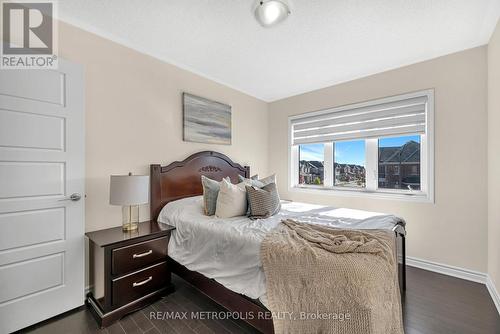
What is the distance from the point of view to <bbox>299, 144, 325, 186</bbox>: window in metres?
3.61

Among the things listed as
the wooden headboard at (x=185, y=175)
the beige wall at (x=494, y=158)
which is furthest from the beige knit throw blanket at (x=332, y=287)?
the wooden headboard at (x=185, y=175)

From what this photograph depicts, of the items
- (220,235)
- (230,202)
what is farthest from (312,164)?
(220,235)

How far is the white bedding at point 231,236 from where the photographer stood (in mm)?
1484

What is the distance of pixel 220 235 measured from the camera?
173 centimetres

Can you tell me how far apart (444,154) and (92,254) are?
12.4 ft

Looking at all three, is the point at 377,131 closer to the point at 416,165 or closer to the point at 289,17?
the point at 416,165

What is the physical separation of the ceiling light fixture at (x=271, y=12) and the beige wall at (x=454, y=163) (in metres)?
1.82

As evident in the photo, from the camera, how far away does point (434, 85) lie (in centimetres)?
251

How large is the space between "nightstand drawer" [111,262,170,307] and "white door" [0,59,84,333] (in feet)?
1.38

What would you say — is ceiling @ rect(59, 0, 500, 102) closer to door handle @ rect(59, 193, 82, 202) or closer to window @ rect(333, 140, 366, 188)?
window @ rect(333, 140, 366, 188)

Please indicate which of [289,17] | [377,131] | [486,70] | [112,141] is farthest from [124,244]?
[486,70]

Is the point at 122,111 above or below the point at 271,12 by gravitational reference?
below

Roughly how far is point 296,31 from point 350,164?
2.05 meters

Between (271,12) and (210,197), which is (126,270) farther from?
(271,12)
